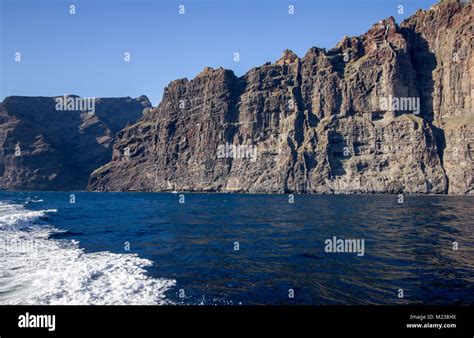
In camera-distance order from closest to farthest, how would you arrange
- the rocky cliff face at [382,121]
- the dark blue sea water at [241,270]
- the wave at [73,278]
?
1. the wave at [73,278]
2. the dark blue sea water at [241,270]
3. the rocky cliff face at [382,121]

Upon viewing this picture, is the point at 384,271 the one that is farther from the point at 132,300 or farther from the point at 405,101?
the point at 405,101

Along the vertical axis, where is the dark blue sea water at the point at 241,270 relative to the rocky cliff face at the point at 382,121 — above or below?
below

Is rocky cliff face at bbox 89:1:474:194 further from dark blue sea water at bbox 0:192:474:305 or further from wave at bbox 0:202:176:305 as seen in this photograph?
wave at bbox 0:202:176:305

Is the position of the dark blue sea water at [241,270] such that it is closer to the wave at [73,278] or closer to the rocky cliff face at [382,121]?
the wave at [73,278]

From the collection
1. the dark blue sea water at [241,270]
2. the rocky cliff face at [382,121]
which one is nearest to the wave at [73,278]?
the dark blue sea water at [241,270]

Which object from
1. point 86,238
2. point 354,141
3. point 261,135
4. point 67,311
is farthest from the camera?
point 261,135

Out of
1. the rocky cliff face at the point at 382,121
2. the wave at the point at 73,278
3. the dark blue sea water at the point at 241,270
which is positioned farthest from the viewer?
the rocky cliff face at the point at 382,121

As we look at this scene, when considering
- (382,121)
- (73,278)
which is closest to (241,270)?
(73,278)

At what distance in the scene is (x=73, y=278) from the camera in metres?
14.5

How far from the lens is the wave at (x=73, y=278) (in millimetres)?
12109

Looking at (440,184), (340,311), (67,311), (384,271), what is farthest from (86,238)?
(440,184)

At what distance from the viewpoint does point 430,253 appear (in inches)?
795

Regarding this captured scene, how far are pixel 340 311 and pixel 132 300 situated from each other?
31.4 feet

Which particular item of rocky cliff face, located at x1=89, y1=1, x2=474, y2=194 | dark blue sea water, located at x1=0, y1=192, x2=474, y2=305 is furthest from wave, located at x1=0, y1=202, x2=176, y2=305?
rocky cliff face, located at x1=89, y1=1, x2=474, y2=194
